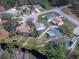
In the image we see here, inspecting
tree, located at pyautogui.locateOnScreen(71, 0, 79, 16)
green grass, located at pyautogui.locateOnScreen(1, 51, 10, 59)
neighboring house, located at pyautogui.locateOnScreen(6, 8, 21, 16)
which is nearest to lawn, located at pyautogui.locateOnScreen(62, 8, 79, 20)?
tree, located at pyautogui.locateOnScreen(71, 0, 79, 16)

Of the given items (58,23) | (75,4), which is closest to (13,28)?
(58,23)

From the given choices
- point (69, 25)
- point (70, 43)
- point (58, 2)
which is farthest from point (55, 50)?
point (58, 2)

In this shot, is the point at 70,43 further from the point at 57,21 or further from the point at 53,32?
the point at 57,21

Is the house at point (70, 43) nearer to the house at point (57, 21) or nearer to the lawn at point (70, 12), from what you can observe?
the house at point (57, 21)

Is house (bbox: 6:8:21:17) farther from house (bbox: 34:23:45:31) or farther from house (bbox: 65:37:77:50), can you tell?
house (bbox: 65:37:77:50)

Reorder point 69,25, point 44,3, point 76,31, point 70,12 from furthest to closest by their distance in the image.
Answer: point 44,3, point 70,12, point 69,25, point 76,31

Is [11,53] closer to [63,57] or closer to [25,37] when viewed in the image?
[25,37]

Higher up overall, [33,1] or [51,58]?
[33,1]

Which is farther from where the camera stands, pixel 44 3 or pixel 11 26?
pixel 44 3
